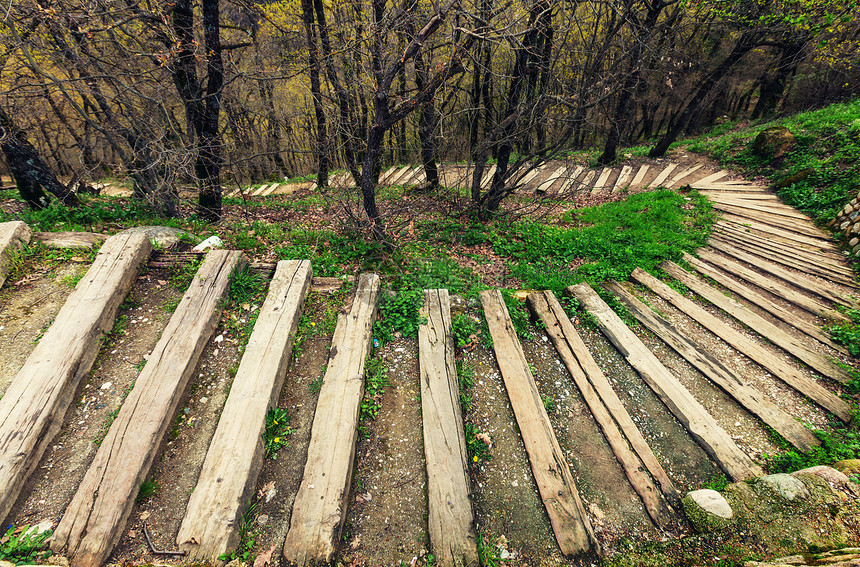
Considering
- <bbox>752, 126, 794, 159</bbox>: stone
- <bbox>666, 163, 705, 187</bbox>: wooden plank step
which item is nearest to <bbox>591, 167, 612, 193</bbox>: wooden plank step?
<bbox>666, 163, 705, 187</bbox>: wooden plank step

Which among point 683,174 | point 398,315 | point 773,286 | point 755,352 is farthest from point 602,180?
point 398,315

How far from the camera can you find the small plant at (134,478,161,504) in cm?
200

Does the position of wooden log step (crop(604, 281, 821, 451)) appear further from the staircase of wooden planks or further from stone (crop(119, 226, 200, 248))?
stone (crop(119, 226, 200, 248))

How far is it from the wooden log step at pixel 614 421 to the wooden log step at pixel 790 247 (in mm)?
4547

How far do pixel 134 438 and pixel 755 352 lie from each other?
583 cm

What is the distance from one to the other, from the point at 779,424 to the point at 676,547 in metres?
1.84

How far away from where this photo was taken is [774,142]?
8.30 metres

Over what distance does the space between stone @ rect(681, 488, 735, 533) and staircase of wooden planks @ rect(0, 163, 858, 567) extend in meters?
0.13

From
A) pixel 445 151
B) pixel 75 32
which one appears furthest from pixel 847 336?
pixel 75 32

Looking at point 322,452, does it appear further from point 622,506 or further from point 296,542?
point 622,506

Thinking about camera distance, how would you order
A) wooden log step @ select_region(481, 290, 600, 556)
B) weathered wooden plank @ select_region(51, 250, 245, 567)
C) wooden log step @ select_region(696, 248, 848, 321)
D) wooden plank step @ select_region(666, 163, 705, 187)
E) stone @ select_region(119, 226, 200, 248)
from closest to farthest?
weathered wooden plank @ select_region(51, 250, 245, 567), wooden log step @ select_region(481, 290, 600, 556), stone @ select_region(119, 226, 200, 248), wooden log step @ select_region(696, 248, 848, 321), wooden plank step @ select_region(666, 163, 705, 187)

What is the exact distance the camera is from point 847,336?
3562 mm

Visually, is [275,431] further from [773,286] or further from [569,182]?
[569,182]

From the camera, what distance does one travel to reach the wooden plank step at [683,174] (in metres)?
9.02
